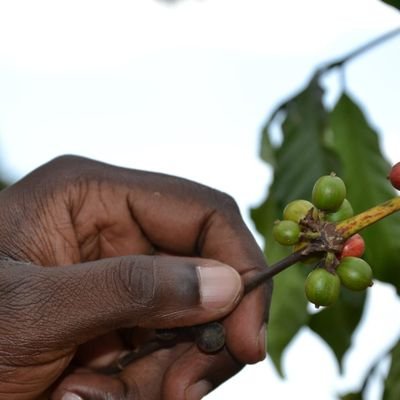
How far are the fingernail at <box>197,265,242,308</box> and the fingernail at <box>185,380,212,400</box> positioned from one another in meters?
0.30

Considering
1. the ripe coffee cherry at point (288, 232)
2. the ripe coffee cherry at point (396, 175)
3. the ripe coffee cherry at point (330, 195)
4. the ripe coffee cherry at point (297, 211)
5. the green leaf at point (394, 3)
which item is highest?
the green leaf at point (394, 3)

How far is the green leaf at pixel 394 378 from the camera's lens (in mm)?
2369

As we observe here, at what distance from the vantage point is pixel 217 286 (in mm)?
2068

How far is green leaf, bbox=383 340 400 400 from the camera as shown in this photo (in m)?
2.37

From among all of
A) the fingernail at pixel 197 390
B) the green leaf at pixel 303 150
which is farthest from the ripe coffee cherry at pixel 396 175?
the green leaf at pixel 303 150

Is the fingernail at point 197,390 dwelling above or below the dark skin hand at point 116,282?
below

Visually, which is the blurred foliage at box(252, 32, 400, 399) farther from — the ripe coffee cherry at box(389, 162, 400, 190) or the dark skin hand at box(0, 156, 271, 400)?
the ripe coffee cherry at box(389, 162, 400, 190)

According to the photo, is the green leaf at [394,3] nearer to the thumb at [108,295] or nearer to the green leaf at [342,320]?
the thumb at [108,295]

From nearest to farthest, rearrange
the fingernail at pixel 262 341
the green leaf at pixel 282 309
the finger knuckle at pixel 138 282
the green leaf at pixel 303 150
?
the finger knuckle at pixel 138 282
the fingernail at pixel 262 341
the green leaf at pixel 303 150
the green leaf at pixel 282 309

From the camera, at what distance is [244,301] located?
90.0 inches

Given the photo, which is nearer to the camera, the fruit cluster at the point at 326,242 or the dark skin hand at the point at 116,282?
the fruit cluster at the point at 326,242

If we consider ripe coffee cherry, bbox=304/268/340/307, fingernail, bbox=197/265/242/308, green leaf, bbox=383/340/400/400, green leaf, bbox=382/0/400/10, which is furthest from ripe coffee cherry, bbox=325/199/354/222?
green leaf, bbox=383/340/400/400

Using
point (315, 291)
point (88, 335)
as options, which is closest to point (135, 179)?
point (88, 335)

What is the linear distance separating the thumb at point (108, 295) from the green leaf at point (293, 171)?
28.5 inches
